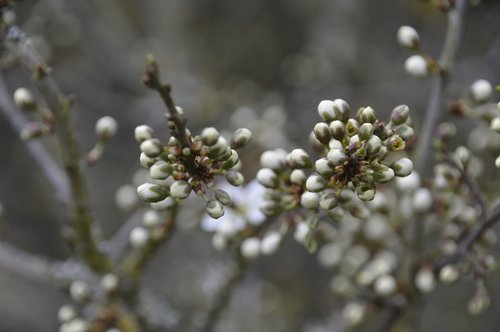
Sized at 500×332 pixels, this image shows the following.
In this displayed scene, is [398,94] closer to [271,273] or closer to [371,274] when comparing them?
[271,273]

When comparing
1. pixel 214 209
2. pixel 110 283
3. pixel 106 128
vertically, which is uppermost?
pixel 106 128

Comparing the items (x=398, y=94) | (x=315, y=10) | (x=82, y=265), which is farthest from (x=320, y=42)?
(x=82, y=265)

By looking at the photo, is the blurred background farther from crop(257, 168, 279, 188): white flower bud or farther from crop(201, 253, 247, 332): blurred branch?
crop(257, 168, 279, 188): white flower bud

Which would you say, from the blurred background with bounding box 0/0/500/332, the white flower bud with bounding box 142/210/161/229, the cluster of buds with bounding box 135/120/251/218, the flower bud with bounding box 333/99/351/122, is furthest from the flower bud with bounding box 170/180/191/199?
the blurred background with bounding box 0/0/500/332

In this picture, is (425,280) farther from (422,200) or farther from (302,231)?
(302,231)

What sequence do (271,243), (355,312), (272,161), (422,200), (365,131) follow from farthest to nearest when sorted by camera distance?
(355,312), (422,200), (271,243), (272,161), (365,131)

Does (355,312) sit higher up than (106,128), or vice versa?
(106,128)

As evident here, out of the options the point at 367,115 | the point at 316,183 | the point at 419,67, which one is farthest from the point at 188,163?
the point at 419,67
